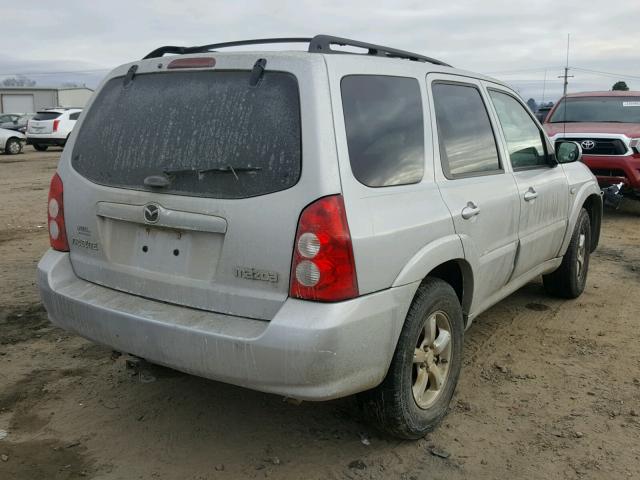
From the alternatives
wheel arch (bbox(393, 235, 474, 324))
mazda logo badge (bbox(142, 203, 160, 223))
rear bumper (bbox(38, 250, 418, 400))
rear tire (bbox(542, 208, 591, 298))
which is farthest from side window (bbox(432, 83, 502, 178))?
rear tire (bbox(542, 208, 591, 298))

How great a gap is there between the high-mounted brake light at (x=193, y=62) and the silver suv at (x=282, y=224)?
0.03 feet

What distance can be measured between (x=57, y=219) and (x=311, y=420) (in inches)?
66.4

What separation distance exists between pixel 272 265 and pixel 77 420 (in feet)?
5.25

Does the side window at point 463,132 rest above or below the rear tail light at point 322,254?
above

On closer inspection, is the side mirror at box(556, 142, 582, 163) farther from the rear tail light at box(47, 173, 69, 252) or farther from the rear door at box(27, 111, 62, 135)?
the rear door at box(27, 111, 62, 135)

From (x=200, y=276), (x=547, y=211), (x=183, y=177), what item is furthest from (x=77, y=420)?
(x=547, y=211)

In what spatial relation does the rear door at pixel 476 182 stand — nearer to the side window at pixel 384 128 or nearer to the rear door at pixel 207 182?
the side window at pixel 384 128

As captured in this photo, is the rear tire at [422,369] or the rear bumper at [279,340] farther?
the rear tire at [422,369]

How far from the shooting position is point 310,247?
2488 millimetres

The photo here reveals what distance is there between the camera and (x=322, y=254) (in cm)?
248

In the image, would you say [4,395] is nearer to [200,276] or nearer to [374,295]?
[200,276]

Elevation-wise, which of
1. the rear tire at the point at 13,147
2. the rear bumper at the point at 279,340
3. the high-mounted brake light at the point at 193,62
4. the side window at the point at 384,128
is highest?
the high-mounted brake light at the point at 193,62

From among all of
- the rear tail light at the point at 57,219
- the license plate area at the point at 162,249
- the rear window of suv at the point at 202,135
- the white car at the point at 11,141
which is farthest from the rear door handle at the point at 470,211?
the white car at the point at 11,141

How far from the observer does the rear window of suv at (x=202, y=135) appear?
260 cm
